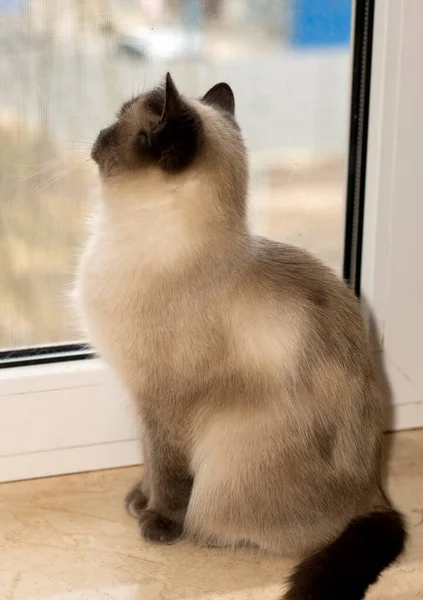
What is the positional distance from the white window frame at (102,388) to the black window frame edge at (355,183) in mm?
12

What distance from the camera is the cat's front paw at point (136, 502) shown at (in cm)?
119

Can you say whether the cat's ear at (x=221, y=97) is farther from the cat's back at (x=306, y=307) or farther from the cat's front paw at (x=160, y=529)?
the cat's front paw at (x=160, y=529)

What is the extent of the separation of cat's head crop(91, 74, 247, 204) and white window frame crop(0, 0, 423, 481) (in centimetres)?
26

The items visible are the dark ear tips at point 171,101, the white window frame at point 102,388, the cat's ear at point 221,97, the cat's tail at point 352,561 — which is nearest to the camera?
the dark ear tips at point 171,101

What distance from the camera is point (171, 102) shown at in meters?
0.90

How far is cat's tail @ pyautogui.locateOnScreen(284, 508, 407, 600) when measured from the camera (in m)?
0.99

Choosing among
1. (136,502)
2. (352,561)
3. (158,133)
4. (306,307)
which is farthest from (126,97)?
(352,561)

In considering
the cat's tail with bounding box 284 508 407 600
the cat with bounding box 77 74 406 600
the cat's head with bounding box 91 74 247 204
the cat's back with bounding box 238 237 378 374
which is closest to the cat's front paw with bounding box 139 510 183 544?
the cat with bounding box 77 74 406 600

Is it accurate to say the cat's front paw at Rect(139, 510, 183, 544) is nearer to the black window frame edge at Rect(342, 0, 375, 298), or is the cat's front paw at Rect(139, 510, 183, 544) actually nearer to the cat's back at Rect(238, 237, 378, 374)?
the cat's back at Rect(238, 237, 378, 374)

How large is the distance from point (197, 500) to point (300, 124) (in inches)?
23.3

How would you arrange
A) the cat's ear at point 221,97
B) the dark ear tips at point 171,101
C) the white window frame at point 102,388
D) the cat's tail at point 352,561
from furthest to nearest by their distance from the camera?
the white window frame at point 102,388, the cat's ear at point 221,97, the cat's tail at point 352,561, the dark ear tips at point 171,101

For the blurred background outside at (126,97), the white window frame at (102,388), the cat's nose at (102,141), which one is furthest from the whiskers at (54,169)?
the white window frame at (102,388)

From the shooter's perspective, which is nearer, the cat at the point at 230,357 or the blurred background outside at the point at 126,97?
the cat at the point at 230,357

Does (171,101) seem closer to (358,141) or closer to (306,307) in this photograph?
(306,307)
